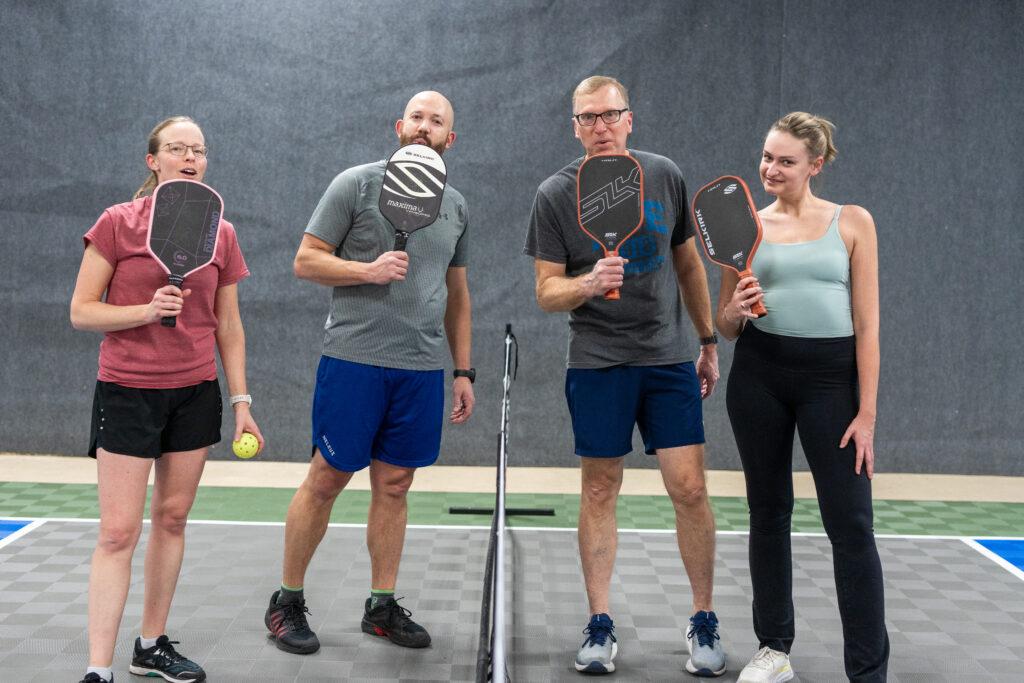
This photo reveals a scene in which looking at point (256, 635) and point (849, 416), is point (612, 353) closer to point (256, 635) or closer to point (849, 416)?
point (849, 416)

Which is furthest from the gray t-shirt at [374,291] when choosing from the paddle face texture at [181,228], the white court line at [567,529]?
the white court line at [567,529]

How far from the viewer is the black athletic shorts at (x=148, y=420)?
2168 mm

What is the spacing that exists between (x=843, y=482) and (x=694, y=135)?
125 inches

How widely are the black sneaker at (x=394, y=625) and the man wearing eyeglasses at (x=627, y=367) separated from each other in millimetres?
469

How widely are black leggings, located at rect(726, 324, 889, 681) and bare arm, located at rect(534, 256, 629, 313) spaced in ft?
1.22

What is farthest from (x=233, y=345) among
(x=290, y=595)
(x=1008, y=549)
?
(x=1008, y=549)

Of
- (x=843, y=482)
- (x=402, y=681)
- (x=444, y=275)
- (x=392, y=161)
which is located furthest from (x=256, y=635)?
(x=843, y=482)

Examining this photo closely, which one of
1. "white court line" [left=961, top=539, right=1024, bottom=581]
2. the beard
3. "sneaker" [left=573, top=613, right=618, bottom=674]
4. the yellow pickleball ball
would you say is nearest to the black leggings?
"sneaker" [left=573, top=613, right=618, bottom=674]

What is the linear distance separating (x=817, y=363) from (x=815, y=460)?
0.78ft

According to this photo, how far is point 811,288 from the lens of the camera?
2.24m

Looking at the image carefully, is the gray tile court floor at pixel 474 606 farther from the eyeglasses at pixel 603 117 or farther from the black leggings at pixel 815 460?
the eyeglasses at pixel 603 117

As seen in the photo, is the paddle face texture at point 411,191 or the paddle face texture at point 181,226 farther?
Result: the paddle face texture at point 411,191

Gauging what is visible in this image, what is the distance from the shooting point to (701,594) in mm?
2580

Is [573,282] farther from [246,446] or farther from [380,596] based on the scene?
[380,596]
